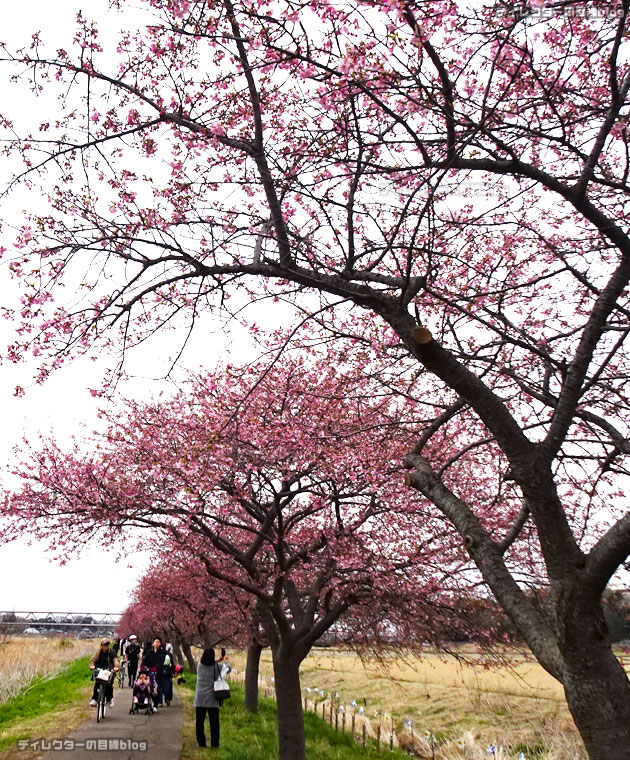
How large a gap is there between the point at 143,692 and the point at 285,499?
675 cm

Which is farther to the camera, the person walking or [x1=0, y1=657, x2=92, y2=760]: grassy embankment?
the person walking

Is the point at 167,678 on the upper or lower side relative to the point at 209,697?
lower

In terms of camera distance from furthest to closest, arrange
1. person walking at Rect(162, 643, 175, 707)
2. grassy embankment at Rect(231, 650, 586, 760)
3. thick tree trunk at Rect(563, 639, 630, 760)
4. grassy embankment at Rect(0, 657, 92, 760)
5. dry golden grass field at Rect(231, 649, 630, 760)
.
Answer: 1. person walking at Rect(162, 643, 175, 707)
2. grassy embankment at Rect(231, 650, 586, 760)
3. dry golden grass field at Rect(231, 649, 630, 760)
4. grassy embankment at Rect(0, 657, 92, 760)
5. thick tree trunk at Rect(563, 639, 630, 760)

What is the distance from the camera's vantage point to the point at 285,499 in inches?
384

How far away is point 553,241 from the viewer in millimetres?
6164

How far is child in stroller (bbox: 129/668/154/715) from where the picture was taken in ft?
42.8

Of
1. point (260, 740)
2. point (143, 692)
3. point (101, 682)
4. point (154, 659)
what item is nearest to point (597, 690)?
point (260, 740)

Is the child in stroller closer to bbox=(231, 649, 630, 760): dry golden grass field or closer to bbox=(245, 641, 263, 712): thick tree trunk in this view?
bbox=(245, 641, 263, 712): thick tree trunk

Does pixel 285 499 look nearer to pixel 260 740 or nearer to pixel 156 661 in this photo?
pixel 260 740

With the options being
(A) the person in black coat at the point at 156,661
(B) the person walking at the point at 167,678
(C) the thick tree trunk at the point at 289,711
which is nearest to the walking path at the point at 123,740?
(A) the person in black coat at the point at 156,661

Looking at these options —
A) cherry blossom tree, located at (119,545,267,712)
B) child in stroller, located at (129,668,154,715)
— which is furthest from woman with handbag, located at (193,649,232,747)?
child in stroller, located at (129,668,154,715)

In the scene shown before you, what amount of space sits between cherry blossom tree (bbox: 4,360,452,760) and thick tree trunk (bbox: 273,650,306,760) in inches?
0.6

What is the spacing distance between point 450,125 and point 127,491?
665 cm

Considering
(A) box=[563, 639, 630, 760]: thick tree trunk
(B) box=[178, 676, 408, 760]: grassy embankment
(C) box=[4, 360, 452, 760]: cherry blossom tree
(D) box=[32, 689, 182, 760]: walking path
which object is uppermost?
(C) box=[4, 360, 452, 760]: cherry blossom tree
